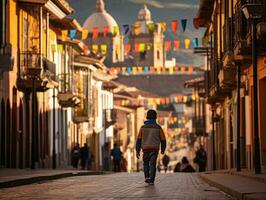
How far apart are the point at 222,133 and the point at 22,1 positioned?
552 inches

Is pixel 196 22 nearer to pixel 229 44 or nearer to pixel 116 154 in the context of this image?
pixel 116 154

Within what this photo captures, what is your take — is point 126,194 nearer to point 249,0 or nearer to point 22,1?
point 249,0

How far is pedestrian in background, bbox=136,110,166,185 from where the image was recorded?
Result: 27.2 metres

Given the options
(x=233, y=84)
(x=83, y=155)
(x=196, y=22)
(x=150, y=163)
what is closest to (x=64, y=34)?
(x=83, y=155)

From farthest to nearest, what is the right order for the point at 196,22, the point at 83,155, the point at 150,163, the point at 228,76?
the point at 196,22 < the point at 83,155 < the point at 228,76 < the point at 150,163

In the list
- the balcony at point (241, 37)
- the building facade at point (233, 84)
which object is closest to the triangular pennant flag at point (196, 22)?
the building facade at point (233, 84)

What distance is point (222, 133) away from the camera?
5741cm

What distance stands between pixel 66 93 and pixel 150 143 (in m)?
35.8

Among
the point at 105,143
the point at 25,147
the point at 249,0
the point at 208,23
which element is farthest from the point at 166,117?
the point at 249,0

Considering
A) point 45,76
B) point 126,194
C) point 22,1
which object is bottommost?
point 126,194

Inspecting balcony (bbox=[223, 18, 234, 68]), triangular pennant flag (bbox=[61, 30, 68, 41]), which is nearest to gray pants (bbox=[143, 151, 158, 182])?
balcony (bbox=[223, 18, 234, 68])

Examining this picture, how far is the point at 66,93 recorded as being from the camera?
207ft

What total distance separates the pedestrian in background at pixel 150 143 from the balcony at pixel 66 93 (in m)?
35.4

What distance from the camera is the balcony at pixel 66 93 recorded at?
63.0m
